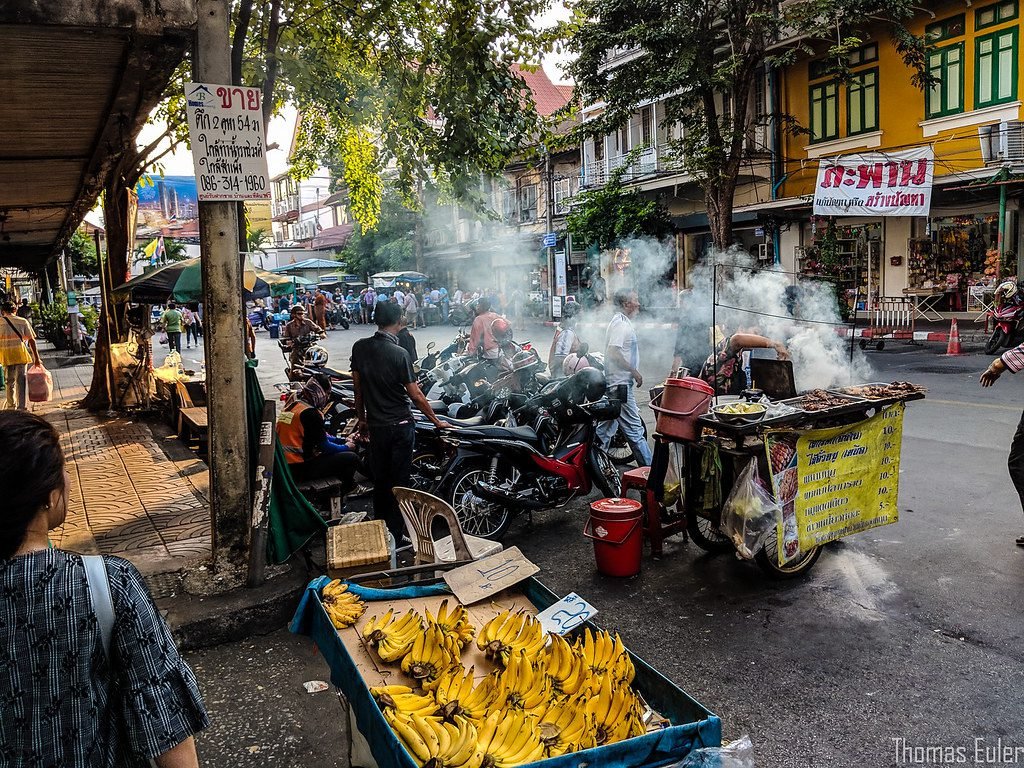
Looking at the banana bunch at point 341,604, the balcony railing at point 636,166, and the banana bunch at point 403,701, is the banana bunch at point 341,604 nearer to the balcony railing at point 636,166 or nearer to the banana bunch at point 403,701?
the banana bunch at point 403,701

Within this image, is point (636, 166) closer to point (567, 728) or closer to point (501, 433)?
point (501, 433)

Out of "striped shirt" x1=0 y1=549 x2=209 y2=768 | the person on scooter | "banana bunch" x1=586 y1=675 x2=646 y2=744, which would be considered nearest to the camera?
"striped shirt" x1=0 y1=549 x2=209 y2=768

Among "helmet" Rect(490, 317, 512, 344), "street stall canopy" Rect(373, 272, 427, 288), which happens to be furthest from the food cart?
"street stall canopy" Rect(373, 272, 427, 288)

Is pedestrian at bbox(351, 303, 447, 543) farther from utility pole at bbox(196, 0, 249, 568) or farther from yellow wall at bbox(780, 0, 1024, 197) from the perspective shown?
yellow wall at bbox(780, 0, 1024, 197)

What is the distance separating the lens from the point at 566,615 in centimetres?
309

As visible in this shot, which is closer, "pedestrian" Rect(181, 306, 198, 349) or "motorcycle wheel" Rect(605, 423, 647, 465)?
"motorcycle wheel" Rect(605, 423, 647, 465)

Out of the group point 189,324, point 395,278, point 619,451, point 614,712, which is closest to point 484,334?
point 619,451

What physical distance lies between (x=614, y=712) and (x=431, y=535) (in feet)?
6.18

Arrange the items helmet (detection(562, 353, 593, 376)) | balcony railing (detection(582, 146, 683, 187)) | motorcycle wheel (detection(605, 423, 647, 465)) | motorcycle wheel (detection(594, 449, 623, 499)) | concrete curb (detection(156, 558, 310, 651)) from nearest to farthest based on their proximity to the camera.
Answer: concrete curb (detection(156, 558, 310, 651)) < motorcycle wheel (detection(594, 449, 623, 499)) < helmet (detection(562, 353, 593, 376)) < motorcycle wheel (detection(605, 423, 647, 465)) < balcony railing (detection(582, 146, 683, 187))

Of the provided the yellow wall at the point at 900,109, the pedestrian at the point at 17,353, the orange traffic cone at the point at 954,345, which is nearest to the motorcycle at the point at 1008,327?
the orange traffic cone at the point at 954,345

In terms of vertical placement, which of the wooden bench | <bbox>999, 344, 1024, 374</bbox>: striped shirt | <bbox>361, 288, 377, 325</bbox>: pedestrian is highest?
<bbox>361, 288, 377, 325</bbox>: pedestrian

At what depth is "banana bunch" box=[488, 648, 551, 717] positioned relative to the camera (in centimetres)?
256

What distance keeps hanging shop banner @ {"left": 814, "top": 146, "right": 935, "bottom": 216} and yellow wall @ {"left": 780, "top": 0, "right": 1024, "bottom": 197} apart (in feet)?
3.17

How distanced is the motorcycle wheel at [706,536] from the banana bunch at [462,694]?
2.78m
